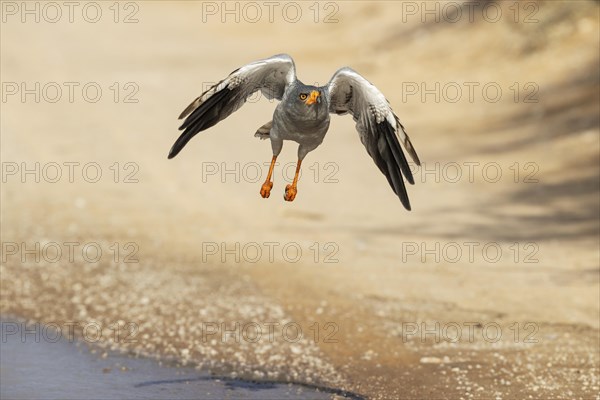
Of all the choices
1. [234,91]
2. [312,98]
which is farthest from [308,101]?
[234,91]

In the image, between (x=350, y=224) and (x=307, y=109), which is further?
(x=350, y=224)

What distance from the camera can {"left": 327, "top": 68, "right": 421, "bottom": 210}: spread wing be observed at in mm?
7742

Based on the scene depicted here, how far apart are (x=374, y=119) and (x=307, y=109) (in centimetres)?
70

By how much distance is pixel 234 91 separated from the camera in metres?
8.22

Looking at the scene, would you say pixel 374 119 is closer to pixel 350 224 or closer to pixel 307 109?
pixel 307 109

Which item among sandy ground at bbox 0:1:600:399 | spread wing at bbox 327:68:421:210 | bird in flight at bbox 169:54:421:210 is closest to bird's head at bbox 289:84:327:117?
bird in flight at bbox 169:54:421:210

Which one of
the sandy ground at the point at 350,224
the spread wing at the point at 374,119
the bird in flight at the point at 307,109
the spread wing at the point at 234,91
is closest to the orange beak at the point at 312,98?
the bird in flight at the point at 307,109

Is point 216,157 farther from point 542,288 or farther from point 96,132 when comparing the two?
point 542,288

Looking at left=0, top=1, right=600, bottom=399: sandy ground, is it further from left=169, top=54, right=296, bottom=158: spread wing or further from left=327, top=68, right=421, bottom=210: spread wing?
left=169, top=54, right=296, bottom=158: spread wing

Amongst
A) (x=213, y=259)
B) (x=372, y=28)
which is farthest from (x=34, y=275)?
(x=372, y=28)

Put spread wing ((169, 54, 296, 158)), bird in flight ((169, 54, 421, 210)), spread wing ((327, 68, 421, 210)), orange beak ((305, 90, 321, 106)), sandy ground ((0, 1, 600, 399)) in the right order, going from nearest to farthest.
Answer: orange beak ((305, 90, 321, 106)) < bird in flight ((169, 54, 421, 210)) < spread wing ((327, 68, 421, 210)) < spread wing ((169, 54, 296, 158)) < sandy ground ((0, 1, 600, 399))

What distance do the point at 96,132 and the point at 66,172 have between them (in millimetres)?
3099

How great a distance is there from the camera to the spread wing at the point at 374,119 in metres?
7.74

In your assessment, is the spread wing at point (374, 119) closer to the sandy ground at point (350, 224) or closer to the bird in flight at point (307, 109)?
the bird in flight at point (307, 109)
